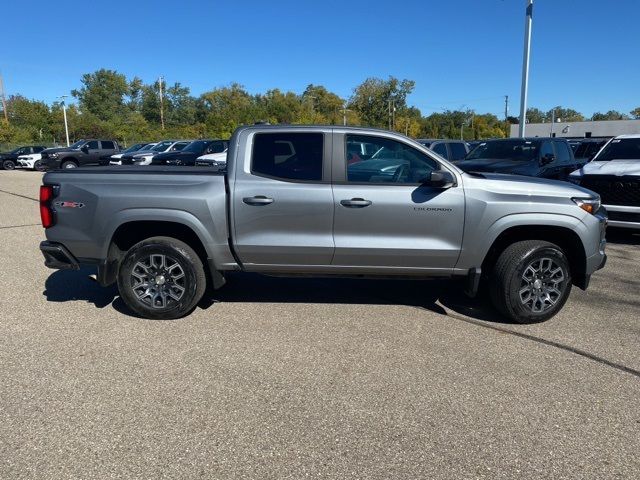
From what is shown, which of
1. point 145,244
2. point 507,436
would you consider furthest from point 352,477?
point 145,244

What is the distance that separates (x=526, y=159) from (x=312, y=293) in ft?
22.6

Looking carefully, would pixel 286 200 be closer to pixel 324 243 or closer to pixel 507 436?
pixel 324 243

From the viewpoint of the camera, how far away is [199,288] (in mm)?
4895

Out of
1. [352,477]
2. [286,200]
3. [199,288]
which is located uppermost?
[286,200]

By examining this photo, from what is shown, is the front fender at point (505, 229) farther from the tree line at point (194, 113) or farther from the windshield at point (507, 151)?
the tree line at point (194, 113)

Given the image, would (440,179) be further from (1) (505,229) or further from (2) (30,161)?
(2) (30,161)

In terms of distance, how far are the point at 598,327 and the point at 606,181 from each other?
4678 millimetres

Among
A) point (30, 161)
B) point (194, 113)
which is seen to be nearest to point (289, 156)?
point (30, 161)

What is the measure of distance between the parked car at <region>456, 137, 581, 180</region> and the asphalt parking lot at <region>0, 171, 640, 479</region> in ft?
16.1

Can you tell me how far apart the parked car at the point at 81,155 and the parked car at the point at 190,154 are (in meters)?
9.27

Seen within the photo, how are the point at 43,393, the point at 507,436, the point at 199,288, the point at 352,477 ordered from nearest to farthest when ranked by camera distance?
1. the point at 352,477
2. the point at 507,436
3. the point at 43,393
4. the point at 199,288

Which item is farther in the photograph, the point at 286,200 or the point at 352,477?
the point at 286,200

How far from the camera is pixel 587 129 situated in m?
67.2

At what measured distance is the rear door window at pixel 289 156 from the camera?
4.79 meters
